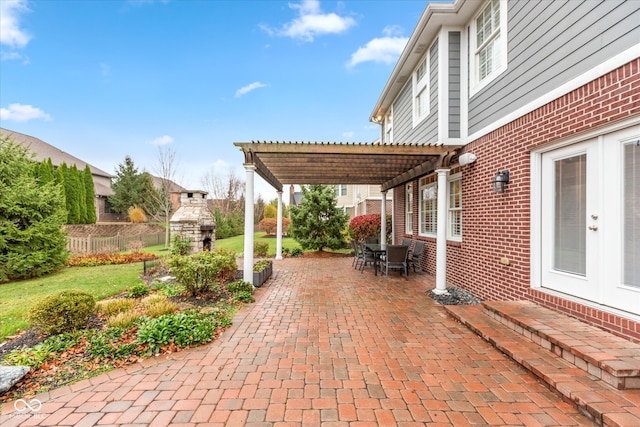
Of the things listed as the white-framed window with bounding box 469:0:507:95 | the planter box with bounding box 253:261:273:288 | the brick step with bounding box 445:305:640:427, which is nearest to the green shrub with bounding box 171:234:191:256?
the planter box with bounding box 253:261:273:288

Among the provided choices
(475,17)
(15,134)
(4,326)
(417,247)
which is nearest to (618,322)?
(417,247)

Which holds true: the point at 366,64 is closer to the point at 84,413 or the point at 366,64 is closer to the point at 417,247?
the point at 417,247

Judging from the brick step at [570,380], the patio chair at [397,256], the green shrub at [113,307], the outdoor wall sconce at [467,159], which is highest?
the outdoor wall sconce at [467,159]

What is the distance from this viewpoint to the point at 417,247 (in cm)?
773

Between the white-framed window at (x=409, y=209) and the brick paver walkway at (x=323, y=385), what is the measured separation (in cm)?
499

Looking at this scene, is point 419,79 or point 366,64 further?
point 366,64

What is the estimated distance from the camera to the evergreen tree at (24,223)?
287 inches

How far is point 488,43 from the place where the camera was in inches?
198

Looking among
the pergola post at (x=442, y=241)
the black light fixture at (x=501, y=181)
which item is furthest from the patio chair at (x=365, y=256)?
the black light fixture at (x=501, y=181)

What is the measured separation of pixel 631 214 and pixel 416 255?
5.02m

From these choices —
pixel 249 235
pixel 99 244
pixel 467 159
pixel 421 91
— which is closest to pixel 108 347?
pixel 249 235

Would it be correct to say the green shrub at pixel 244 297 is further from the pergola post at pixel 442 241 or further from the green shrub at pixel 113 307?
the pergola post at pixel 442 241

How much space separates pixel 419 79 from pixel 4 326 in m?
9.49

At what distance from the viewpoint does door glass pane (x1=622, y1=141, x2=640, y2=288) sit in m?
2.72
